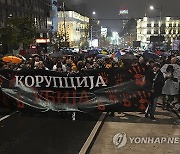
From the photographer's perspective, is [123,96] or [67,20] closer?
[123,96]

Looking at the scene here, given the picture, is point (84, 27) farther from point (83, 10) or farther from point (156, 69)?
point (156, 69)

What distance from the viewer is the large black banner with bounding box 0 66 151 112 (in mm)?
9453

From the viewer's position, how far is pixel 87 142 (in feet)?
26.0

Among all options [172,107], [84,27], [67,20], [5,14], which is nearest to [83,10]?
[84,27]

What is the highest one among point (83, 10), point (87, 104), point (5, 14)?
point (83, 10)

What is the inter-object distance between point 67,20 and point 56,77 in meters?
107

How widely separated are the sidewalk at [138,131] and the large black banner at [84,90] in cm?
54

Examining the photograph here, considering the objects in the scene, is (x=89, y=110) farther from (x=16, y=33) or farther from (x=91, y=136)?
(x=16, y=33)

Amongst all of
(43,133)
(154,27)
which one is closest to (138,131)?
(43,133)

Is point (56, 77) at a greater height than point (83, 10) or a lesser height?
lesser

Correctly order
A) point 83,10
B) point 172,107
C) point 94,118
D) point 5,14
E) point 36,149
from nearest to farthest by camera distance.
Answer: point 36,149 < point 94,118 < point 172,107 < point 5,14 < point 83,10

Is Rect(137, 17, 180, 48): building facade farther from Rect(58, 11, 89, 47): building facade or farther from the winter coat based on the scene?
the winter coat

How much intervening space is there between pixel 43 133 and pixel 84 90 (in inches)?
67.0

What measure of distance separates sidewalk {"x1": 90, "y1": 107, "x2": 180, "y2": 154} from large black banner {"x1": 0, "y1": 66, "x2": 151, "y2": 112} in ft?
1.76
